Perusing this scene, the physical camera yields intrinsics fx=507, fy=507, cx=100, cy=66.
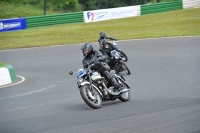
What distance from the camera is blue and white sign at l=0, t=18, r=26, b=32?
122 feet

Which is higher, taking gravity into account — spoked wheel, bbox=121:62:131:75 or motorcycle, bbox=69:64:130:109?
motorcycle, bbox=69:64:130:109

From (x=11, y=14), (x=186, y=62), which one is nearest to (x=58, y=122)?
(x=186, y=62)

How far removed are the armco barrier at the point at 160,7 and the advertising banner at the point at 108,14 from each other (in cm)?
94

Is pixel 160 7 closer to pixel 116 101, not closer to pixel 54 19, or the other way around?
pixel 54 19

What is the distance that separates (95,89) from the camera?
35.4 feet

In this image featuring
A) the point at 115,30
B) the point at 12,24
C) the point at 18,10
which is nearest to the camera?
the point at 115,30

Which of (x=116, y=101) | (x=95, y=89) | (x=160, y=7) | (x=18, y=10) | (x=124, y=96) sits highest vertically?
(x=95, y=89)

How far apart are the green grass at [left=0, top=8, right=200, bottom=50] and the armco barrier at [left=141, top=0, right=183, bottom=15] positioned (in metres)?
1.04

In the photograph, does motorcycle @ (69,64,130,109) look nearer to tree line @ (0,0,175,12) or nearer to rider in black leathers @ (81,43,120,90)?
rider in black leathers @ (81,43,120,90)

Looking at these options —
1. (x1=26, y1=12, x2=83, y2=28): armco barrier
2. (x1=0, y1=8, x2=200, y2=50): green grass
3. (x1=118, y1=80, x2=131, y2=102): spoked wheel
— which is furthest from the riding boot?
(x1=26, y1=12, x2=83, y2=28): armco barrier

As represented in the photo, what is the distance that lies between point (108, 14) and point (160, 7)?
548 cm

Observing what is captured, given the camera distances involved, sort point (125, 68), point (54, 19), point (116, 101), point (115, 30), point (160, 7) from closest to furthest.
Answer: point (116, 101) < point (125, 68) < point (115, 30) < point (54, 19) < point (160, 7)

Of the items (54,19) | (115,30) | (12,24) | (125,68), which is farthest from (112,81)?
(54,19)

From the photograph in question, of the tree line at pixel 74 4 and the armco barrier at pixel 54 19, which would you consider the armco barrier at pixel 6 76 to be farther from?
the tree line at pixel 74 4
